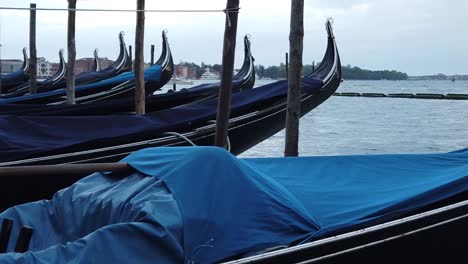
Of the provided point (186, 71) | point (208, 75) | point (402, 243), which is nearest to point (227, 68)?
point (402, 243)

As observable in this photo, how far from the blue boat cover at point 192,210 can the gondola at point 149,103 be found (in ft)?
12.9

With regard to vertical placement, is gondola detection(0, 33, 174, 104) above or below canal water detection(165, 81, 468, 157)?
above

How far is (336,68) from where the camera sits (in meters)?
8.40

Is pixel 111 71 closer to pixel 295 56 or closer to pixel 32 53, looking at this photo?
pixel 32 53

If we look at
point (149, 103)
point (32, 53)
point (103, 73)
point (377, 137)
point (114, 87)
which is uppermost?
point (32, 53)

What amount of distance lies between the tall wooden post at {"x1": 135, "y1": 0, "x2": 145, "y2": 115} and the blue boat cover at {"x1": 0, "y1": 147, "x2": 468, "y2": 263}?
4.40m

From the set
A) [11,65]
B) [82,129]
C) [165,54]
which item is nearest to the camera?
[82,129]

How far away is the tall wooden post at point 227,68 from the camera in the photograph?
219 inches

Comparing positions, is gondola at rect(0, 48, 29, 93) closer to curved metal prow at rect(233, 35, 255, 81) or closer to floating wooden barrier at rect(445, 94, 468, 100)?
curved metal prow at rect(233, 35, 255, 81)

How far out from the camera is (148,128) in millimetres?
6098

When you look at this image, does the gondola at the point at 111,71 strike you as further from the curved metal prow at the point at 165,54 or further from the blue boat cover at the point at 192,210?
the blue boat cover at the point at 192,210

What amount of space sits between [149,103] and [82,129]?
86.5 inches

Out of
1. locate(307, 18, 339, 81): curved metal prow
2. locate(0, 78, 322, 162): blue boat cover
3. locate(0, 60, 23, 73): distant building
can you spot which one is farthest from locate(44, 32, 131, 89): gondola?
locate(0, 60, 23, 73): distant building

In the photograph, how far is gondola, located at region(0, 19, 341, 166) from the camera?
5.35 meters
